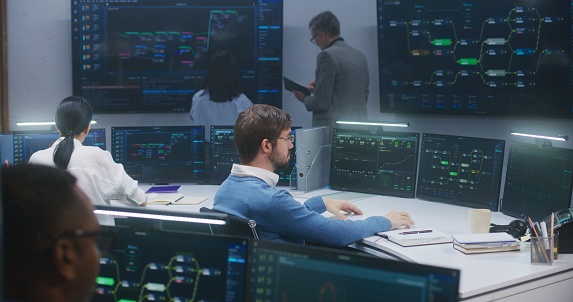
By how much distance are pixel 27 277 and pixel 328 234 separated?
1801mm

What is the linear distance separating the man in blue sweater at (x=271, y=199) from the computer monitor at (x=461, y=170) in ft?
2.25

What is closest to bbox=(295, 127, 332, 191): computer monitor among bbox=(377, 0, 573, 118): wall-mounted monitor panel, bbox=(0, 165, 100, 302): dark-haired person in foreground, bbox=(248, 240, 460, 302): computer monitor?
bbox=(377, 0, 573, 118): wall-mounted monitor panel

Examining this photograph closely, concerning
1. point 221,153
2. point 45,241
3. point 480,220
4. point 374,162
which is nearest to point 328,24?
point 221,153

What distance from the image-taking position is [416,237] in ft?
10.5

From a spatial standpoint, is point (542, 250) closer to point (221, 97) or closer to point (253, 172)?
point (253, 172)

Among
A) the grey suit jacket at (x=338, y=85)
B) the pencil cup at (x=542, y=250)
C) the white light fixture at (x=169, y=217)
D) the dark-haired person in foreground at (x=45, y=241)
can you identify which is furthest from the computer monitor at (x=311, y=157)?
the dark-haired person in foreground at (x=45, y=241)

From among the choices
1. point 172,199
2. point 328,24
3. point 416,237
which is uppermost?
point 328,24

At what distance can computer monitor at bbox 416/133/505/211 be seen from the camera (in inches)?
153

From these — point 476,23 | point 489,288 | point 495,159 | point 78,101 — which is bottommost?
point 489,288

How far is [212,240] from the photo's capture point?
1.71 m

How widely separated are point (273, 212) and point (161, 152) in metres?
1.98

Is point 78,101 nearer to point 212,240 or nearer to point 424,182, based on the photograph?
point 424,182

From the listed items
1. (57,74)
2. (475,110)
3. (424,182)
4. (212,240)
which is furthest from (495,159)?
(57,74)

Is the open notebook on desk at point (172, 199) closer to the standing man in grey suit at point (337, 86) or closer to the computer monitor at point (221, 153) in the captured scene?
the computer monitor at point (221, 153)
